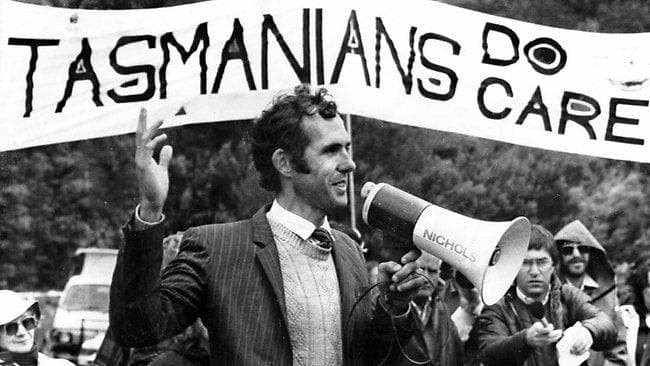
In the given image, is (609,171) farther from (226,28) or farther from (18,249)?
(226,28)

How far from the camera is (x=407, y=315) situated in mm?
3916

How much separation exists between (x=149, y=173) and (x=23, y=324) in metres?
3.42

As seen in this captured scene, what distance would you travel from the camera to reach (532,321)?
610 centimetres

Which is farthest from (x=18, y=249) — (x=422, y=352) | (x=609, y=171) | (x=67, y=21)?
(x=422, y=352)

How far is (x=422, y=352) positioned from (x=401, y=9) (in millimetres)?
1714

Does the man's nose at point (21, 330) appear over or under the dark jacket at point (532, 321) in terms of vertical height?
under

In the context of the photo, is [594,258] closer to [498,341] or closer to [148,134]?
[498,341]

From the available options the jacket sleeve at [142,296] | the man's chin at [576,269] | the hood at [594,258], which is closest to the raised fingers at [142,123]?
the jacket sleeve at [142,296]

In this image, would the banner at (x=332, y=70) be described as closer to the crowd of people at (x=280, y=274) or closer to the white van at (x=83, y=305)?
the crowd of people at (x=280, y=274)

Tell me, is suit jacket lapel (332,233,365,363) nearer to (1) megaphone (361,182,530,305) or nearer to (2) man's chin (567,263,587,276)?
(1) megaphone (361,182,530,305)

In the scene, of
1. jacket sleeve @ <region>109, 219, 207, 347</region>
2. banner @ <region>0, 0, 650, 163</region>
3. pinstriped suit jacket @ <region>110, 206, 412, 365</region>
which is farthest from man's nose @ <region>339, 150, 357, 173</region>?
banner @ <region>0, 0, 650, 163</region>

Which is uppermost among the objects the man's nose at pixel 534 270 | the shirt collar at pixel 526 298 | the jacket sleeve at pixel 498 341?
the man's nose at pixel 534 270

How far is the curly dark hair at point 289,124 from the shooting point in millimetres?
4098

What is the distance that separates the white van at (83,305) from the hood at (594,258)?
503 cm
